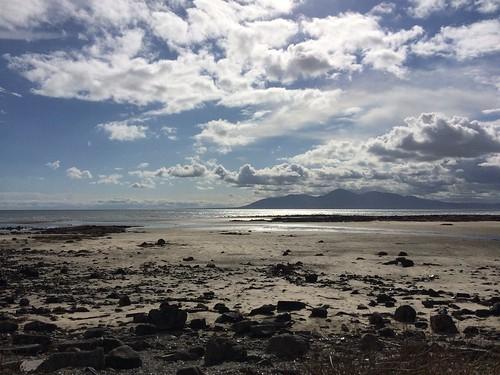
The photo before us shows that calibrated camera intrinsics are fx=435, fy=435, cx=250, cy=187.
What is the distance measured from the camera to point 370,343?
30.6 feet

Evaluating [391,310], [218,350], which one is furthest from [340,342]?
[391,310]

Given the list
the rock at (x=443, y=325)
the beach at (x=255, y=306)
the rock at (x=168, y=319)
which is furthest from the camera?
the rock at (x=168, y=319)

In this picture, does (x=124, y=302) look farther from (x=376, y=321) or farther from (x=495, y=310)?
(x=495, y=310)

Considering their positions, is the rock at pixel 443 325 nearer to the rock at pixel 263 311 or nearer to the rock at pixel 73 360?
the rock at pixel 263 311

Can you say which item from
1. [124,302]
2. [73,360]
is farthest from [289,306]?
[73,360]

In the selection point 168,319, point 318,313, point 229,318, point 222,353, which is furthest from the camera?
point 318,313

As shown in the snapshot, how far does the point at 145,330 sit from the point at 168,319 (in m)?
0.63

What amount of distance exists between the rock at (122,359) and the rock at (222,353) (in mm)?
1348

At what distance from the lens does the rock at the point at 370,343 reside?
9195 mm

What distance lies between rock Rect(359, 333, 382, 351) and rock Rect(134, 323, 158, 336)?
A: 16.4 ft

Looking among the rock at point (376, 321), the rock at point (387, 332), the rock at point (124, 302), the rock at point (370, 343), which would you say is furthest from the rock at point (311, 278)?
the rock at point (370, 343)

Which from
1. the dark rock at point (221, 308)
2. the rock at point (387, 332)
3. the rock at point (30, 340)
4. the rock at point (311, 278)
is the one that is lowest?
the rock at point (311, 278)

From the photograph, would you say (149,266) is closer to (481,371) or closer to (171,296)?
(171,296)

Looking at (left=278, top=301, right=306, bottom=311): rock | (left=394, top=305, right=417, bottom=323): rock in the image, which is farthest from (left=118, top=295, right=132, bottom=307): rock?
(left=394, top=305, right=417, bottom=323): rock
